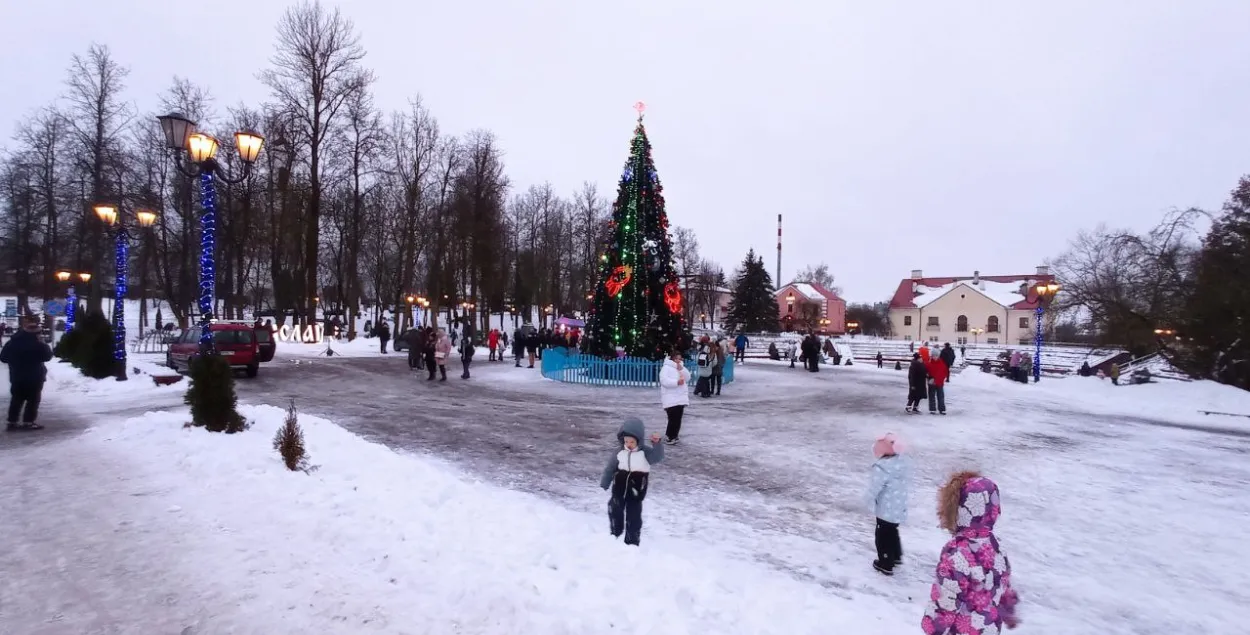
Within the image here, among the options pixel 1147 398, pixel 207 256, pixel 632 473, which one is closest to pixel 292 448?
pixel 632 473

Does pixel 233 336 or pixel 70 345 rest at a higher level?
pixel 233 336

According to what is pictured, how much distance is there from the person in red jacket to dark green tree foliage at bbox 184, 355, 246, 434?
13981 millimetres

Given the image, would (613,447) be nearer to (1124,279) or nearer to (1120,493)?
(1120,493)

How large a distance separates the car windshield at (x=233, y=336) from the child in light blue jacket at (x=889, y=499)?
1902 cm

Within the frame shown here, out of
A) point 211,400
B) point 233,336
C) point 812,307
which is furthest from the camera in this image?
point 812,307

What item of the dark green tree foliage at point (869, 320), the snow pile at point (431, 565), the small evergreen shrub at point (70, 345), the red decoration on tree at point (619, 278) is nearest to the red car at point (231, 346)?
the small evergreen shrub at point (70, 345)

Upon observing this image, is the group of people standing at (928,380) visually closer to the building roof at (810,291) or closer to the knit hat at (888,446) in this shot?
the knit hat at (888,446)

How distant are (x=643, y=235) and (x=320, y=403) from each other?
34.5 feet

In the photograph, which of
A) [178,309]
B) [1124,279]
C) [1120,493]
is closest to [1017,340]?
[1124,279]

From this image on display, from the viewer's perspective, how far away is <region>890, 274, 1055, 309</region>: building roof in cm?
7238

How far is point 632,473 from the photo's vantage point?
5.38 metres

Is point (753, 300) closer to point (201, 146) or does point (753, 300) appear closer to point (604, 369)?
point (604, 369)

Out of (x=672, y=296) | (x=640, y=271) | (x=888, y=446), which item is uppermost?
(x=640, y=271)

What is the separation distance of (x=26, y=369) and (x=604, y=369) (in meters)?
12.8
